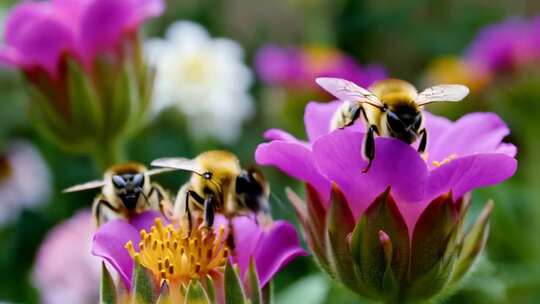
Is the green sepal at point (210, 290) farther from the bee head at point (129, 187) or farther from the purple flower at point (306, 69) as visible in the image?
the purple flower at point (306, 69)

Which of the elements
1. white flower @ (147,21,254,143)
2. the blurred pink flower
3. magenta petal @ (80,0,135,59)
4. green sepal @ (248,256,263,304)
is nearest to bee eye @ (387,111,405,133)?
green sepal @ (248,256,263,304)

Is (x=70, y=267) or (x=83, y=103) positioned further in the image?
(x=70, y=267)

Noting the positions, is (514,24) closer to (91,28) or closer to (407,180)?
(91,28)

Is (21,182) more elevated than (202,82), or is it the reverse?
(202,82)

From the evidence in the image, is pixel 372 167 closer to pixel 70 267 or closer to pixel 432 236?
pixel 432 236

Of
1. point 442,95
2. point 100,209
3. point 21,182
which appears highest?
point 442,95

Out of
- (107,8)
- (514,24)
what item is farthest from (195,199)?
(514,24)

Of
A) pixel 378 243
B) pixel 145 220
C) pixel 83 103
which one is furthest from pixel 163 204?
pixel 83 103
